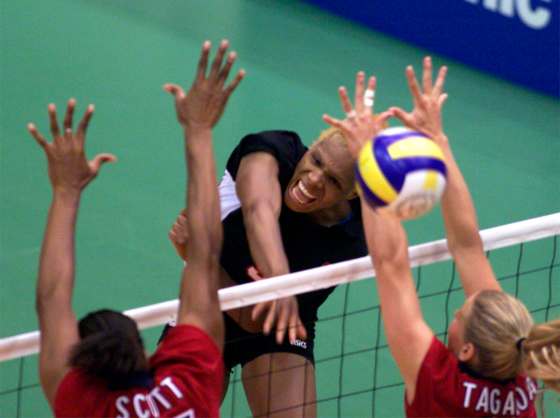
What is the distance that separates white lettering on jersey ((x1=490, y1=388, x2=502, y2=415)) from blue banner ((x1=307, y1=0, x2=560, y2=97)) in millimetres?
5974

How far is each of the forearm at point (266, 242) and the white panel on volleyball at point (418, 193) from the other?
2.76 feet

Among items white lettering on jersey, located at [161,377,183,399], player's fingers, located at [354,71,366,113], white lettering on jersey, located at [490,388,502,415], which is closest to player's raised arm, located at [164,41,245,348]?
white lettering on jersey, located at [161,377,183,399]

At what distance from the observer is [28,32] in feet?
31.7

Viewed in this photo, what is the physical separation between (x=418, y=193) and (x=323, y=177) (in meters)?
0.92

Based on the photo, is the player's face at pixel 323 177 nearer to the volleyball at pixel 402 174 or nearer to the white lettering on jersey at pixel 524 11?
the volleyball at pixel 402 174

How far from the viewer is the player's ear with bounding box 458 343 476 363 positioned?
386 centimetres

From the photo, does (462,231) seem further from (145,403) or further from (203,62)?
(145,403)

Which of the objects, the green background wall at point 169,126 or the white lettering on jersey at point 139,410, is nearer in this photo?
the white lettering on jersey at point 139,410

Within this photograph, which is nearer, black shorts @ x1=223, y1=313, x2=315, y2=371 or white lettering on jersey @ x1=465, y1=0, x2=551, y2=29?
black shorts @ x1=223, y1=313, x2=315, y2=371

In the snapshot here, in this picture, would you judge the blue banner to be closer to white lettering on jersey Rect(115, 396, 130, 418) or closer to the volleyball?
the volleyball

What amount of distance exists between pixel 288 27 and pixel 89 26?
1.62 m

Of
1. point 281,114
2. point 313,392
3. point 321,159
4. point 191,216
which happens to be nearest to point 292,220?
point 321,159

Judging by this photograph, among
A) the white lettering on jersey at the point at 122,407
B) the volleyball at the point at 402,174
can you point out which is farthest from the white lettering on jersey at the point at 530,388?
the white lettering on jersey at the point at 122,407

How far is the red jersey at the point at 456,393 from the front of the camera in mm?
3848
